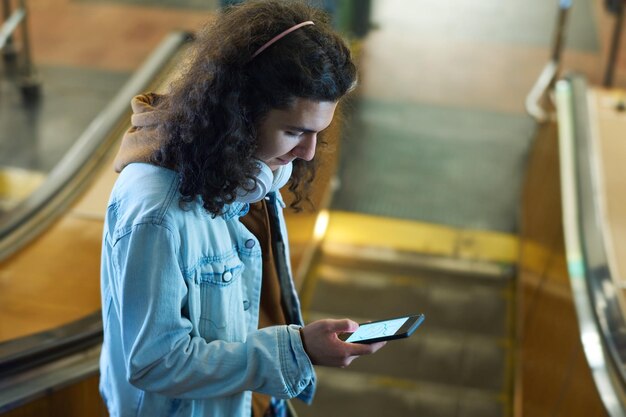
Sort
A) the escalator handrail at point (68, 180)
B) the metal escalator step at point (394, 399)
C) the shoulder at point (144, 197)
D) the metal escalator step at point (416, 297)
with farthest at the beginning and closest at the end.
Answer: the metal escalator step at point (416, 297) < the metal escalator step at point (394, 399) < the escalator handrail at point (68, 180) < the shoulder at point (144, 197)

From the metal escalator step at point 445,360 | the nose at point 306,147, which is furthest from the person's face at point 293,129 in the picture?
the metal escalator step at point 445,360

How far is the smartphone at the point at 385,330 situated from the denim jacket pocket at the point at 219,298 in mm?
246

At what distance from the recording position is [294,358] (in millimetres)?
1780

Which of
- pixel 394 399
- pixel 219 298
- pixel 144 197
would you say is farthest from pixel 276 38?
pixel 394 399

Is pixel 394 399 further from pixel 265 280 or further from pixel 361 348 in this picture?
pixel 361 348

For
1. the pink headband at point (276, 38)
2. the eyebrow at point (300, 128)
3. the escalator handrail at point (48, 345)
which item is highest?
the pink headband at point (276, 38)

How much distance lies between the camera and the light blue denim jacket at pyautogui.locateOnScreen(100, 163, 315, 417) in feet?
5.36

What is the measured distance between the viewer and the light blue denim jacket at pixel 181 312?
1.63m

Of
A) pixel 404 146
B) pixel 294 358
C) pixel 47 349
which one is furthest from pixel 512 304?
pixel 294 358

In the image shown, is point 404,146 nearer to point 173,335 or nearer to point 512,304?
point 512,304

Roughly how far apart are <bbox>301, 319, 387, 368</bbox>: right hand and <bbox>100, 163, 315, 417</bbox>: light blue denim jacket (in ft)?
0.06

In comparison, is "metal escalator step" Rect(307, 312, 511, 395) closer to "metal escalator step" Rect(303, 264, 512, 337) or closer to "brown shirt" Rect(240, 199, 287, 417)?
"metal escalator step" Rect(303, 264, 512, 337)

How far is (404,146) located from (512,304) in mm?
2138

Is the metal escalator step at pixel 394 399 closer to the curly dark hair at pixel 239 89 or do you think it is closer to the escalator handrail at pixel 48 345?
the escalator handrail at pixel 48 345
